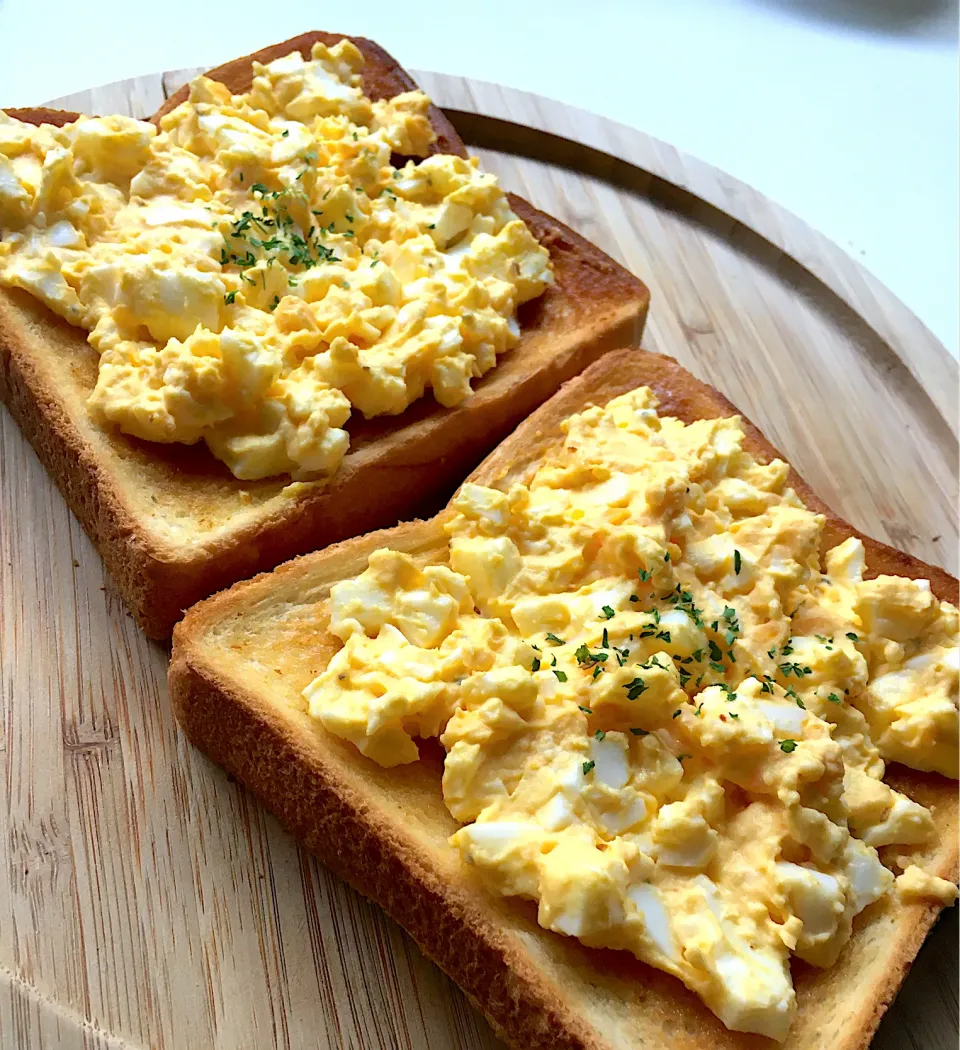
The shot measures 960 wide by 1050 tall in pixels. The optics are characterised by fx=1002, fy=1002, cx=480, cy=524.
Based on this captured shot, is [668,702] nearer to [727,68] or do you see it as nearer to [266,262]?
[266,262]

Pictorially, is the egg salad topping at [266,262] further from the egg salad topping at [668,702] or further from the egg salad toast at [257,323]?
the egg salad topping at [668,702]

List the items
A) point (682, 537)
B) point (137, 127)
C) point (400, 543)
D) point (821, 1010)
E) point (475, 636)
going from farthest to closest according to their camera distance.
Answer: point (137, 127)
point (400, 543)
point (682, 537)
point (475, 636)
point (821, 1010)

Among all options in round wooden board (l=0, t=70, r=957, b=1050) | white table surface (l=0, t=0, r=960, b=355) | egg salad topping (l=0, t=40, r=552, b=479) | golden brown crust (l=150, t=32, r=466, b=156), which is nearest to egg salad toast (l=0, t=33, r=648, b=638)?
egg salad topping (l=0, t=40, r=552, b=479)

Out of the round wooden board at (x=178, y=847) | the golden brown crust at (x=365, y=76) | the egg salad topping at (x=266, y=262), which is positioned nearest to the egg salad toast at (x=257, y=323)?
the egg salad topping at (x=266, y=262)

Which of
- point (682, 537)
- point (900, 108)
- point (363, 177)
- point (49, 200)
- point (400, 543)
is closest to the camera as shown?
point (682, 537)

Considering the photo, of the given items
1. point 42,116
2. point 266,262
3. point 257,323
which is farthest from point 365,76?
point 257,323

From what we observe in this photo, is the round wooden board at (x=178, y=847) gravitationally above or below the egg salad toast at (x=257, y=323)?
below

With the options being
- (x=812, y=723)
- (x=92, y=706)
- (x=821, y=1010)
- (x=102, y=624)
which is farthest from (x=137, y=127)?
(x=821, y=1010)

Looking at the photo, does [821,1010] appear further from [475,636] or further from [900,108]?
[900,108]
